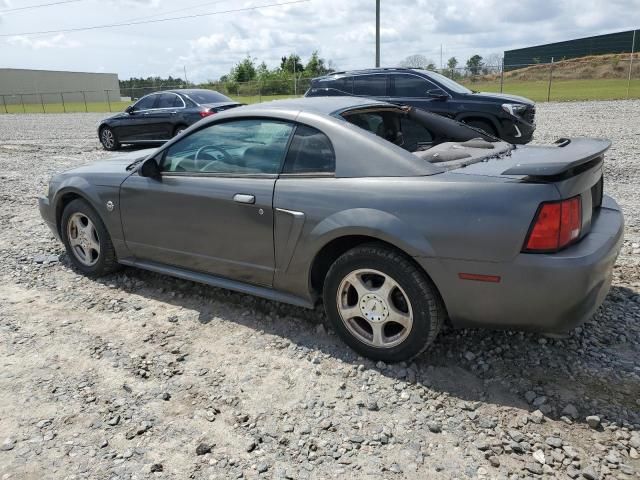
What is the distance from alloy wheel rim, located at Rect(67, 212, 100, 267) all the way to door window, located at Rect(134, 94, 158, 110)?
28.8ft

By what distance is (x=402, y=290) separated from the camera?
9.54 feet

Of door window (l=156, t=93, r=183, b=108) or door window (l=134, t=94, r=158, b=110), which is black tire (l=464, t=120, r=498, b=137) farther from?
door window (l=134, t=94, r=158, b=110)

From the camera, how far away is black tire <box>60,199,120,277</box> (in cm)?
441

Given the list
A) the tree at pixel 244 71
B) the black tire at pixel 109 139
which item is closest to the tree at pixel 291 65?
the tree at pixel 244 71

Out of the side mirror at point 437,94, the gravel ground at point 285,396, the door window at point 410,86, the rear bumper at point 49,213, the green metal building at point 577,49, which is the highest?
the green metal building at point 577,49

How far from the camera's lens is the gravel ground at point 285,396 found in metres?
2.38

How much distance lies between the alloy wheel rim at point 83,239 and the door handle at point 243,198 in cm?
168

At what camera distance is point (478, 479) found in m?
2.22

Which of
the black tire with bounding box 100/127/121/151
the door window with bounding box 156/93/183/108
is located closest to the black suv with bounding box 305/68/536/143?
the door window with bounding box 156/93/183/108

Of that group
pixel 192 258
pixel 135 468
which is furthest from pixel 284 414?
pixel 192 258

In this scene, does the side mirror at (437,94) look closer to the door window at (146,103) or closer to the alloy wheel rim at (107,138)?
the door window at (146,103)

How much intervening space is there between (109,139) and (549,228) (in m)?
12.9

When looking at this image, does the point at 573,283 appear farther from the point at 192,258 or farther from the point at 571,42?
the point at 571,42

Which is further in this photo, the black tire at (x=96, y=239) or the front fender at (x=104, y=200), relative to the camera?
the black tire at (x=96, y=239)
